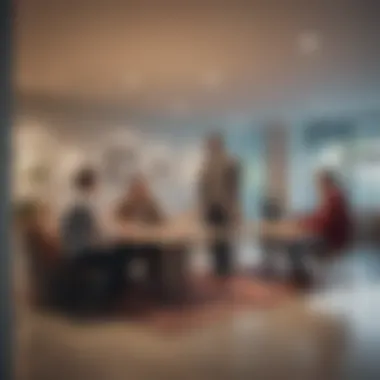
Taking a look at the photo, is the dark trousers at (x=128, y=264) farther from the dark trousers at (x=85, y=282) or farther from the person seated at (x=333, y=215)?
the person seated at (x=333, y=215)

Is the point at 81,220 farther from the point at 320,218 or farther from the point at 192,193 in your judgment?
the point at 320,218

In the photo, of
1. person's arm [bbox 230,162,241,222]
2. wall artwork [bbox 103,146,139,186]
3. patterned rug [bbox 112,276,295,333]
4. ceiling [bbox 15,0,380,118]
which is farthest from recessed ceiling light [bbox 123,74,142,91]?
patterned rug [bbox 112,276,295,333]

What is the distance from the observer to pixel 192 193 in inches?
40.1

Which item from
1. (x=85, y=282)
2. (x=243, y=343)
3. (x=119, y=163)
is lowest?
(x=243, y=343)

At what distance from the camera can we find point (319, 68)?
1.04 metres

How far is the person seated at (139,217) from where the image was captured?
1.01 m

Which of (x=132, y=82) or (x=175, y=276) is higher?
(x=132, y=82)

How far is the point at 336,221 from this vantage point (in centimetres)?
105

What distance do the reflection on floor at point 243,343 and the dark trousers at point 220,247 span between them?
0.27 ft

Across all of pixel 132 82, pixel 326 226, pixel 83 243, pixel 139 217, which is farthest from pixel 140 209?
pixel 326 226

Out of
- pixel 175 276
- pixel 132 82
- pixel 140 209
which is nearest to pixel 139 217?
pixel 140 209

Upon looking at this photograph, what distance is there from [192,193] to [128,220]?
12 centimetres

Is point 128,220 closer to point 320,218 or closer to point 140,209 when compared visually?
point 140,209

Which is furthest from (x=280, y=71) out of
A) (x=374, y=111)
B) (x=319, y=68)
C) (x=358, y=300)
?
(x=358, y=300)
